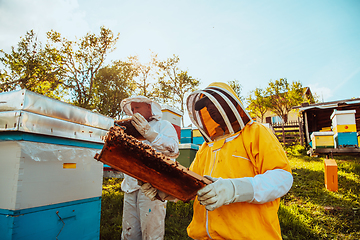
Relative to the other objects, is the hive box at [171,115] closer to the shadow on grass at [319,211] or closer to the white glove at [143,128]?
the white glove at [143,128]

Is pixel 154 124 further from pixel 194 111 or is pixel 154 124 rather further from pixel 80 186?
pixel 80 186

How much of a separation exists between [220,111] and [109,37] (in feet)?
50.2

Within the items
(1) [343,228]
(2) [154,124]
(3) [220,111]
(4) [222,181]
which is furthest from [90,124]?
(1) [343,228]

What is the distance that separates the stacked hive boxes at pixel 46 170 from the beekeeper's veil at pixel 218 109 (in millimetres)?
1124

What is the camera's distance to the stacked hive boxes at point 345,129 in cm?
661

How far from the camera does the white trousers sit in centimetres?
231

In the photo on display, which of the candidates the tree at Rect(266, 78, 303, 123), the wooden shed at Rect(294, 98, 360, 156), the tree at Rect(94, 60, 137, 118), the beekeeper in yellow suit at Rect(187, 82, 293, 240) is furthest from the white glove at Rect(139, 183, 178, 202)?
the tree at Rect(266, 78, 303, 123)

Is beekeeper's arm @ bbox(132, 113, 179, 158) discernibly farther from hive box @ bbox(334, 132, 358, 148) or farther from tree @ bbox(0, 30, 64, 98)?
tree @ bbox(0, 30, 64, 98)

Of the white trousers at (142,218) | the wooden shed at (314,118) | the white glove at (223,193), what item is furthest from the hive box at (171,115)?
the wooden shed at (314,118)

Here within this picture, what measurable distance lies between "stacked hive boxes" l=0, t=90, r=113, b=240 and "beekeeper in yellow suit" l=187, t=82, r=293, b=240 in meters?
1.22

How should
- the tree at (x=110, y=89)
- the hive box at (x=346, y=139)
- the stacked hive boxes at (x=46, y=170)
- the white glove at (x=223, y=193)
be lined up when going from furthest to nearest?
the tree at (x=110, y=89)
the hive box at (x=346, y=139)
the stacked hive boxes at (x=46, y=170)
the white glove at (x=223, y=193)

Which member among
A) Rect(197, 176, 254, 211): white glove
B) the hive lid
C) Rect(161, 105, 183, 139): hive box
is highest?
Rect(161, 105, 183, 139): hive box

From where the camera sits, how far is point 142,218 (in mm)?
2350

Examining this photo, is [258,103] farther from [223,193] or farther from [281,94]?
[223,193]
